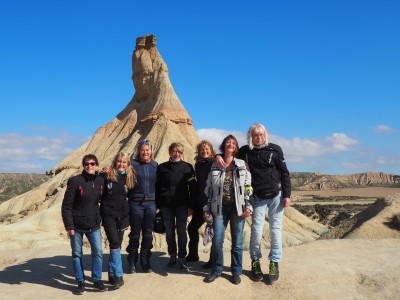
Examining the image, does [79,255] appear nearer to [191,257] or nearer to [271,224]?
[191,257]

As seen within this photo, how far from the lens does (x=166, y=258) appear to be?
6.91 m

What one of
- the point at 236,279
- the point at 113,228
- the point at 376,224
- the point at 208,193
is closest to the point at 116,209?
the point at 113,228

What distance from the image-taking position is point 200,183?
18.6 ft

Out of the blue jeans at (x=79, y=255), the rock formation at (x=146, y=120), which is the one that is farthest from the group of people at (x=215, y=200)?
the rock formation at (x=146, y=120)

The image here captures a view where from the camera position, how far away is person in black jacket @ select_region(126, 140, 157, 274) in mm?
5755

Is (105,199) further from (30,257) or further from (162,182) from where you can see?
(30,257)

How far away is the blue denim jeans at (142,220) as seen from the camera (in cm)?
577

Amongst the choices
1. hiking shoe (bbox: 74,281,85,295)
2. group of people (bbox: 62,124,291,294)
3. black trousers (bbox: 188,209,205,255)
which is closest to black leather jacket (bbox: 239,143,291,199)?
group of people (bbox: 62,124,291,294)

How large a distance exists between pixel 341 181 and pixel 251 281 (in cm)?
12765

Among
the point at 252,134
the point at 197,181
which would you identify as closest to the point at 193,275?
the point at 197,181

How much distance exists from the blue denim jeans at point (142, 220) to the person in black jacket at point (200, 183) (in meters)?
0.70

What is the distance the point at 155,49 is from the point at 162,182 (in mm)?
32172

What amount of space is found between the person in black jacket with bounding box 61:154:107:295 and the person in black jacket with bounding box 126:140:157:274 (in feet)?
1.86

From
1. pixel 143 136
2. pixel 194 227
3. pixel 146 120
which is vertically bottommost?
pixel 194 227
